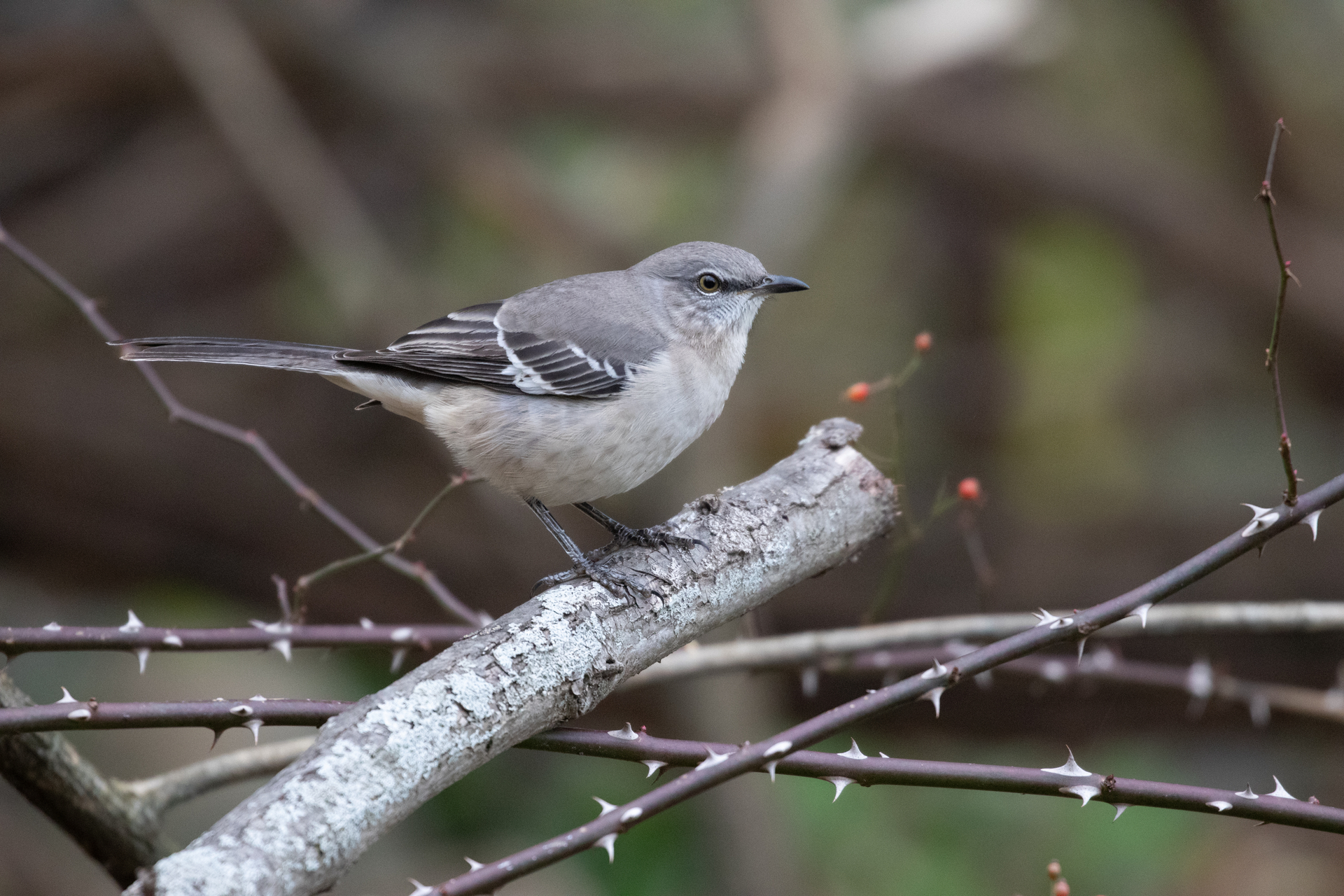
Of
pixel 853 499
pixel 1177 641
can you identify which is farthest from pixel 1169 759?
pixel 853 499

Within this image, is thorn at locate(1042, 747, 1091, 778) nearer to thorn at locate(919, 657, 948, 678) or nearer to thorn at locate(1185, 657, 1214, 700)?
thorn at locate(919, 657, 948, 678)

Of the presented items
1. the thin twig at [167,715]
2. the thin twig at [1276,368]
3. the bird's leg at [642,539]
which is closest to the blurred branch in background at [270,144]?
the bird's leg at [642,539]

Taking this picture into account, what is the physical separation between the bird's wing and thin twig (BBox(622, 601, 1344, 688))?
0.89 metres

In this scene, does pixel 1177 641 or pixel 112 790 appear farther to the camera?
pixel 1177 641

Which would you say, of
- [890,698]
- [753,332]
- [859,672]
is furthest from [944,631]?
[753,332]

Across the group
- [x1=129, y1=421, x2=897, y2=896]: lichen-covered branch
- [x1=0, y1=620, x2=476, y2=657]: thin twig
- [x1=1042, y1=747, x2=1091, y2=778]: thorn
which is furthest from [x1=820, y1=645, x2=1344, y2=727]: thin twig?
[x1=0, y1=620, x2=476, y2=657]: thin twig

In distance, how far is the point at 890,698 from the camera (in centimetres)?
199

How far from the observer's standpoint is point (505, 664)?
2.28 m

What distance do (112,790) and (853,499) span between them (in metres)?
2.07

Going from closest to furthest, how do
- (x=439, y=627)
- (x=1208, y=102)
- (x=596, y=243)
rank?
(x=439, y=627) → (x=596, y=243) → (x=1208, y=102)

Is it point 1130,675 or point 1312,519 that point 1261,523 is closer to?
point 1312,519

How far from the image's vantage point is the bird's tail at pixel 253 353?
3436 millimetres

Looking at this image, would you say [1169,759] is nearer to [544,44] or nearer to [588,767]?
[588,767]

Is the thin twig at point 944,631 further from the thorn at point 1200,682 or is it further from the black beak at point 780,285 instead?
the black beak at point 780,285
